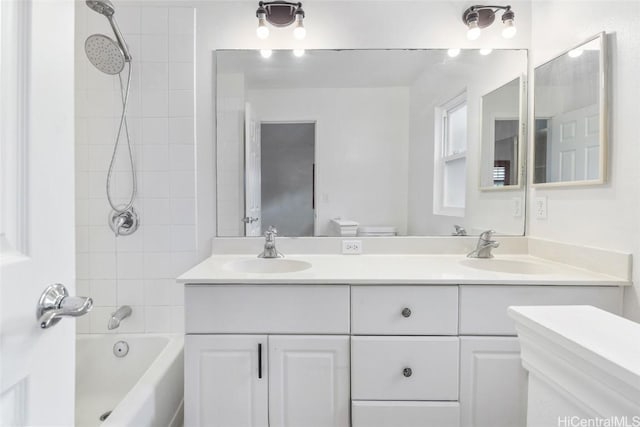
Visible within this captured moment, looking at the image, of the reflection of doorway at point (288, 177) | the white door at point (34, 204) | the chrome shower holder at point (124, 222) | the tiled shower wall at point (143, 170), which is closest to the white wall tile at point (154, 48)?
the tiled shower wall at point (143, 170)

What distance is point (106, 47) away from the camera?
147 cm

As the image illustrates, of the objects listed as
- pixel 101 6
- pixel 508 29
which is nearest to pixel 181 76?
pixel 101 6

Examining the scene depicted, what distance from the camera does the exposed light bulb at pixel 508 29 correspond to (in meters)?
1.67

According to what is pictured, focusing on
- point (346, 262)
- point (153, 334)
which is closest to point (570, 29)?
point (346, 262)

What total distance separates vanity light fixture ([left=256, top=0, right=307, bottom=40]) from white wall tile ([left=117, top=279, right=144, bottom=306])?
4.89 ft

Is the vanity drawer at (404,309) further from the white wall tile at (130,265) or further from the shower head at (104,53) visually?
the shower head at (104,53)

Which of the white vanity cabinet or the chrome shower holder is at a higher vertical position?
the chrome shower holder

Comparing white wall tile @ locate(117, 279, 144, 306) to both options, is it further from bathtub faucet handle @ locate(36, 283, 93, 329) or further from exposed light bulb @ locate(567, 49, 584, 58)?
exposed light bulb @ locate(567, 49, 584, 58)

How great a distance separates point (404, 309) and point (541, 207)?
3.28ft

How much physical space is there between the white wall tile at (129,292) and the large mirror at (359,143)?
1.71 feet

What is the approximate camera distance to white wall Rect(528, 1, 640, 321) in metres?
1.16

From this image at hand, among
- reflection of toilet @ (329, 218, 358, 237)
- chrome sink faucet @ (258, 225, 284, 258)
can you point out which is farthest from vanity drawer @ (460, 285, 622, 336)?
chrome sink faucet @ (258, 225, 284, 258)

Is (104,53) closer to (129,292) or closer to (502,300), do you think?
(129,292)
